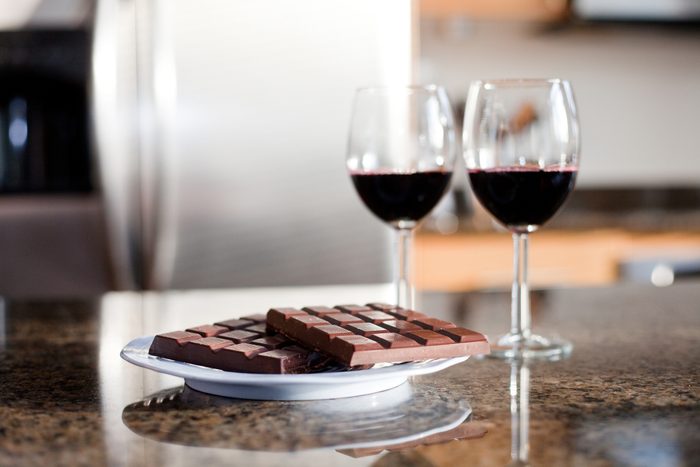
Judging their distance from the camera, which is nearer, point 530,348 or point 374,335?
point 374,335

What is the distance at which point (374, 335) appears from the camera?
1.98 feet

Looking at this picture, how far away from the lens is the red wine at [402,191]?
89 centimetres

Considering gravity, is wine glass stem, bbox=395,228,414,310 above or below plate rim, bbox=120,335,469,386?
above

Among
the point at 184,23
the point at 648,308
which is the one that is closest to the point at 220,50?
the point at 184,23

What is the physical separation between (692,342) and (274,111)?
1.59 meters

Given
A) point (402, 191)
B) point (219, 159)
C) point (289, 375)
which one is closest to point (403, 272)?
point (402, 191)

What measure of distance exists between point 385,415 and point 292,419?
0.05 metres

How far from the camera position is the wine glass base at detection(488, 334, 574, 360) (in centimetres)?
78

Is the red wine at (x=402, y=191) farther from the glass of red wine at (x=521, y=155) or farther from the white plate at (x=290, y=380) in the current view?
the white plate at (x=290, y=380)

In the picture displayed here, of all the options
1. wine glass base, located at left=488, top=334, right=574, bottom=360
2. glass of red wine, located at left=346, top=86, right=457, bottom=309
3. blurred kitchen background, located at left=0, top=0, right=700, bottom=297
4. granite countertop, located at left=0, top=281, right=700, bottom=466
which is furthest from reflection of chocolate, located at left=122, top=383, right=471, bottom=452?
blurred kitchen background, located at left=0, top=0, right=700, bottom=297

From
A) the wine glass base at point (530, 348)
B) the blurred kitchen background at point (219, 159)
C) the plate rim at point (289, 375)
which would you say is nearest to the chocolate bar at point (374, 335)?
the plate rim at point (289, 375)

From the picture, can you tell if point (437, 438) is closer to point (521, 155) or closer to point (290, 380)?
point (290, 380)

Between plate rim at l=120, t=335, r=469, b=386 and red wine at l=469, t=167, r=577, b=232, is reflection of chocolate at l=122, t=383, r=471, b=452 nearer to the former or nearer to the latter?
plate rim at l=120, t=335, r=469, b=386

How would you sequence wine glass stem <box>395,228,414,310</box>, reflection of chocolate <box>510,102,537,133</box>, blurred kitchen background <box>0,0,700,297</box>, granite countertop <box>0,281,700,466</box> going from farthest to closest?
blurred kitchen background <box>0,0,700,297</box>
wine glass stem <box>395,228,414,310</box>
reflection of chocolate <box>510,102,537,133</box>
granite countertop <box>0,281,700,466</box>
